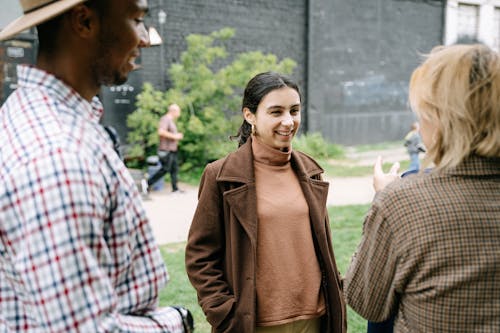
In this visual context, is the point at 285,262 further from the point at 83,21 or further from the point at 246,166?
the point at 83,21

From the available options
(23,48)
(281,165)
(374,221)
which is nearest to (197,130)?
(23,48)

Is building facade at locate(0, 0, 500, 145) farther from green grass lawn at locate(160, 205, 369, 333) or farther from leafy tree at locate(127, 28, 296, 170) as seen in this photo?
green grass lawn at locate(160, 205, 369, 333)

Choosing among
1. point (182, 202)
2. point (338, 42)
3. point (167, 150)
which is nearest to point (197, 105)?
point (167, 150)

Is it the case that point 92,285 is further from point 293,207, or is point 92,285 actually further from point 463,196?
point 293,207

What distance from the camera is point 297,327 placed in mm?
2600

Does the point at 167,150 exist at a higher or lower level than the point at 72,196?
lower

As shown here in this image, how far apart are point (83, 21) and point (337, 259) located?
5414 millimetres

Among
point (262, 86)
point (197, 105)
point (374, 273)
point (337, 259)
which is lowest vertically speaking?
point (337, 259)

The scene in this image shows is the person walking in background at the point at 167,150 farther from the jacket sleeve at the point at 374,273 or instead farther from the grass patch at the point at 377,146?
the grass patch at the point at 377,146

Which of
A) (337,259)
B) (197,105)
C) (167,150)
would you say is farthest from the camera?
(197,105)

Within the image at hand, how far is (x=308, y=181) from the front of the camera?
9.13 ft

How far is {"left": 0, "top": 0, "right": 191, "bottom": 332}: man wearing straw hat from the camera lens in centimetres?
113

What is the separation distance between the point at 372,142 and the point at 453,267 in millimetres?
20104

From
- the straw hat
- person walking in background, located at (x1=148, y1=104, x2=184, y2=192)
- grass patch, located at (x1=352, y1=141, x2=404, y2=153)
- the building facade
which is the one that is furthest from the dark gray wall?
the straw hat
